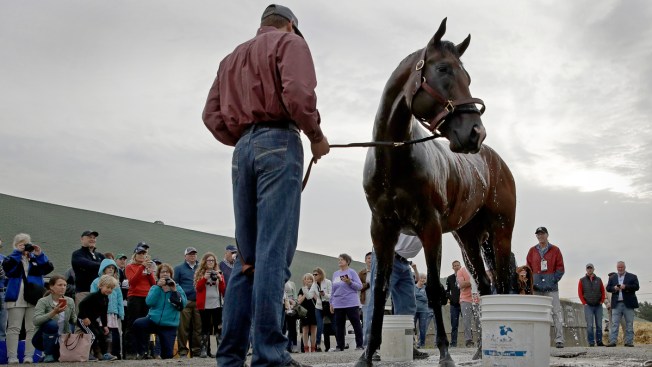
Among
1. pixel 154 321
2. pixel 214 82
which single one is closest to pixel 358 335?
pixel 154 321

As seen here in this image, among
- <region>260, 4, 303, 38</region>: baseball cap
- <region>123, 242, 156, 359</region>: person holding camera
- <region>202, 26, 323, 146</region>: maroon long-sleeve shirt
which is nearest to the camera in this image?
<region>202, 26, 323, 146</region>: maroon long-sleeve shirt

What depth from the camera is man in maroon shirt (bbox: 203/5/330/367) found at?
4.11m

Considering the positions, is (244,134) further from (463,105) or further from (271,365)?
(463,105)

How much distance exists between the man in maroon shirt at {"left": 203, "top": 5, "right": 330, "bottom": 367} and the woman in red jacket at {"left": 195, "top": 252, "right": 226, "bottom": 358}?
29.5ft

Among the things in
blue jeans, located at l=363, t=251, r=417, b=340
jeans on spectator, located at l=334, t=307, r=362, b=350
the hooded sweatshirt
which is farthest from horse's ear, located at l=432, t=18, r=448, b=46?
jeans on spectator, located at l=334, t=307, r=362, b=350

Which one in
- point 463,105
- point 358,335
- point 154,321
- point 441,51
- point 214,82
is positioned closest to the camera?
point 214,82

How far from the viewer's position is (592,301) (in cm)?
1795

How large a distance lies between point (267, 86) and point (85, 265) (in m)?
10.1

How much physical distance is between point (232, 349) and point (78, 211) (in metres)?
22.0

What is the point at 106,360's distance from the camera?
38.1 feet

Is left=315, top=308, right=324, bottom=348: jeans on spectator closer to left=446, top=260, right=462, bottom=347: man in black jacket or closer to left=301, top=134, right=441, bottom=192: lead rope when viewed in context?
left=446, top=260, right=462, bottom=347: man in black jacket

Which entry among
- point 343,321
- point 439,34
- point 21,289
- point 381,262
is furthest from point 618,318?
point 21,289

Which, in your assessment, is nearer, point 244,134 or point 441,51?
point 244,134

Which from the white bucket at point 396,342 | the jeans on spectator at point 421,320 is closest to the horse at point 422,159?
the white bucket at point 396,342
